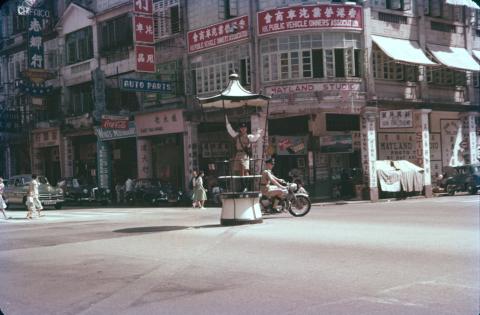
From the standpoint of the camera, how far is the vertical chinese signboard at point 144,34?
2839 centimetres

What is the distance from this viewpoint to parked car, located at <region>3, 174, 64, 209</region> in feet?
86.3

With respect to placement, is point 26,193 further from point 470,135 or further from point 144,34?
point 470,135

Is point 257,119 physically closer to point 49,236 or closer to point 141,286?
point 49,236

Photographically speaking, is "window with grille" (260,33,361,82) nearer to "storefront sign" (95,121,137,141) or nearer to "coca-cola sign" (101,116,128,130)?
"coca-cola sign" (101,116,128,130)

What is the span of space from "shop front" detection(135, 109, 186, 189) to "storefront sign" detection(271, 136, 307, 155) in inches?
217

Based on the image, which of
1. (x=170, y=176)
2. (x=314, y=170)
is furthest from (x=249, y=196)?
(x=170, y=176)

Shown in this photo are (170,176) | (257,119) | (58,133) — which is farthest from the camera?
(58,133)

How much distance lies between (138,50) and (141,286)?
2297 centimetres

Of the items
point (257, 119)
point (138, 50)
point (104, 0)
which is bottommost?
point (257, 119)

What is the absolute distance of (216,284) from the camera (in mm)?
6945

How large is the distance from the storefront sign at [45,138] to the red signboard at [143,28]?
13.4 metres

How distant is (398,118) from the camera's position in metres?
26.5

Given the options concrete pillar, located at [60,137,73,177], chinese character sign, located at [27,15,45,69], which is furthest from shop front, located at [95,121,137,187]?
chinese character sign, located at [27,15,45,69]

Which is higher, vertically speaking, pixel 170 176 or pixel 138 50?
pixel 138 50
